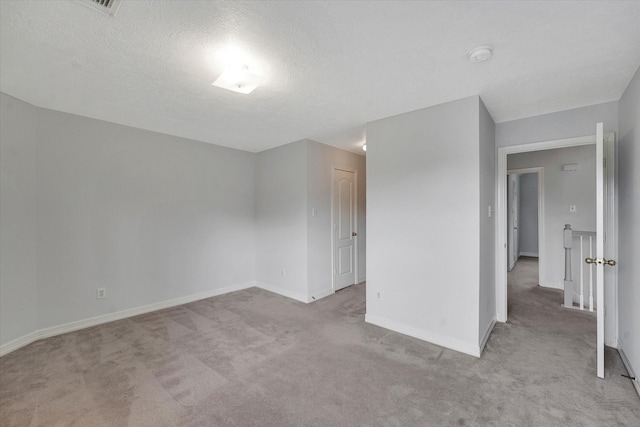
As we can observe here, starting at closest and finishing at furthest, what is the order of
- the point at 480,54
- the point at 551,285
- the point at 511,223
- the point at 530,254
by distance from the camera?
the point at 480,54, the point at 551,285, the point at 511,223, the point at 530,254

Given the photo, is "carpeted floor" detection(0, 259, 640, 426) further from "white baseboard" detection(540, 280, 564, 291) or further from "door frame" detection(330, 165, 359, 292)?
"white baseboard" detection(540, 280, 564, 291)

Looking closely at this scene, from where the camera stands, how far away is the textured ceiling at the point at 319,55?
1.50 meters

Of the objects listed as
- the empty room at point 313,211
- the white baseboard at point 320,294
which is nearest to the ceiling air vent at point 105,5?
the empty room at point 313,211

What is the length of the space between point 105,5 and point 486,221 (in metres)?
3.47

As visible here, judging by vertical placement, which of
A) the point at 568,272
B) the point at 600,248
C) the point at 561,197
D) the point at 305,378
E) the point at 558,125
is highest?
the point at 558,125

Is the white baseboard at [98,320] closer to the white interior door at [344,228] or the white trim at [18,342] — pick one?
the white trim at [18,342]

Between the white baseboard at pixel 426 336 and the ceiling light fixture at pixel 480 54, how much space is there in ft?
8.07

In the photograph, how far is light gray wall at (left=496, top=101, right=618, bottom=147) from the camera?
8.84 ft

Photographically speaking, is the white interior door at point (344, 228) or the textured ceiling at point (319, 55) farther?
the white interior door at point (344, 228)

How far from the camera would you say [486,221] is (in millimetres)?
2822

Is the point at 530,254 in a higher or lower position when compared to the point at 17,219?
lower

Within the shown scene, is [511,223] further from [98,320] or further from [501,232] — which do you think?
[98,320]

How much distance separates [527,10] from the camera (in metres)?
1.47

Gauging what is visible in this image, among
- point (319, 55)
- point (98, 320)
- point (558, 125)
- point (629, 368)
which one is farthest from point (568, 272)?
point (98, 320)
